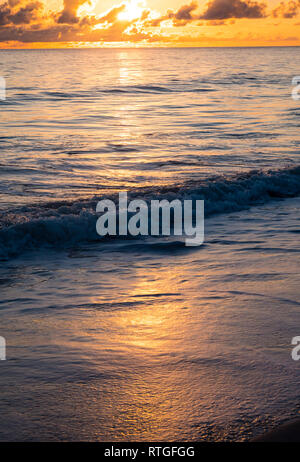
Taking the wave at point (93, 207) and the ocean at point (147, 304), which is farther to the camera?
the wave at point (93, 207)

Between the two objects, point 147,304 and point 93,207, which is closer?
point 147,304

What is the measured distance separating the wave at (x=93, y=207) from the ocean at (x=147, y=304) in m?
0.03

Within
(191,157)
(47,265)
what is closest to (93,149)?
(191,157)

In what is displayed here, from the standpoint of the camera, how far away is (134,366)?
3.79 m

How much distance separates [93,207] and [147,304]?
166 inches

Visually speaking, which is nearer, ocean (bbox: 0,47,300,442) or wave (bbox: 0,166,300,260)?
ocean (bbox: 0,47,300,442)

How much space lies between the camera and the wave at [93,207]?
7355mm

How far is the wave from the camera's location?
7.36m

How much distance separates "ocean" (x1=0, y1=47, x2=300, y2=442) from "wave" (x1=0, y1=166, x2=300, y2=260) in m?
0.03

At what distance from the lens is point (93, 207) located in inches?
352

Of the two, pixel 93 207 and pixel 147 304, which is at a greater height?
pixel 93 207

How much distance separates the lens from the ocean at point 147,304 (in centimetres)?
325
